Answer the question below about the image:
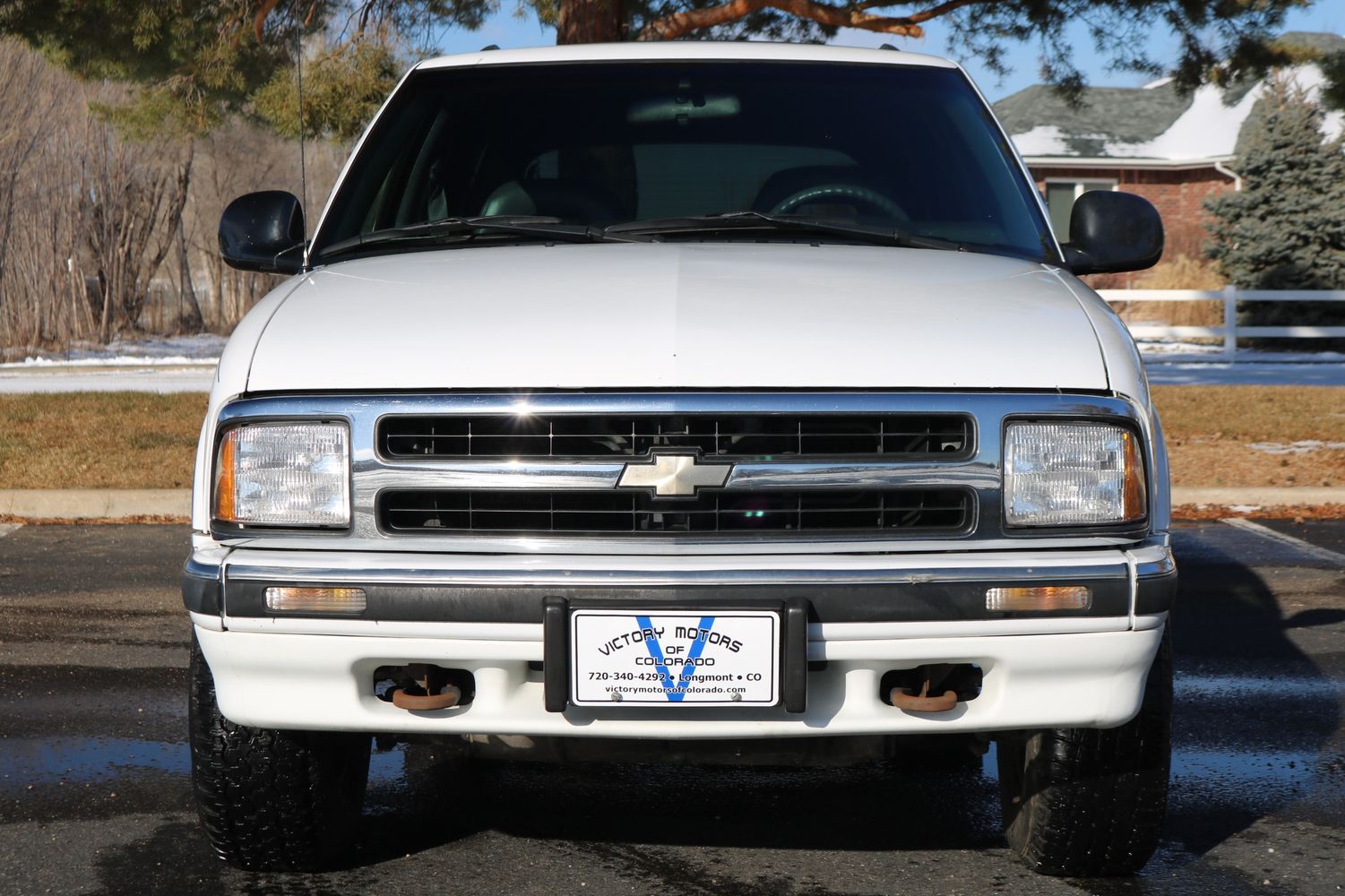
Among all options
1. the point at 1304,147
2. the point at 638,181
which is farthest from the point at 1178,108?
the point at 638,181

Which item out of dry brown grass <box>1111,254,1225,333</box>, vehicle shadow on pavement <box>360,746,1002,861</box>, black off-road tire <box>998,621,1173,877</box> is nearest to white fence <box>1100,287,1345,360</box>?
dry brown grass <box>1111,254,1225,333</box>

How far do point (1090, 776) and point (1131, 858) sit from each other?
26 cm

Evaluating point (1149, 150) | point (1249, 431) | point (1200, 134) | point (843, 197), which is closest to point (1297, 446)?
point (1249, 431)

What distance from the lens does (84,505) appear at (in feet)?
28.5

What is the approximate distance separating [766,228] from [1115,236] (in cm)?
98

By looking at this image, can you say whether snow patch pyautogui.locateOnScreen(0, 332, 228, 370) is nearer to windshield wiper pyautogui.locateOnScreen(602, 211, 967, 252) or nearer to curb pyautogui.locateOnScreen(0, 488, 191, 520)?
curb pyautogui.locateOnScreen(0, 488, 191, 520)

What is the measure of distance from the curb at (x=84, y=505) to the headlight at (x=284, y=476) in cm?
594

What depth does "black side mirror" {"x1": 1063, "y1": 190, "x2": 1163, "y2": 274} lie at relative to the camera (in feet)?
13.3

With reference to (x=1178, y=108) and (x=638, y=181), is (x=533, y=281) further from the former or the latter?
(x=1178, y=108)

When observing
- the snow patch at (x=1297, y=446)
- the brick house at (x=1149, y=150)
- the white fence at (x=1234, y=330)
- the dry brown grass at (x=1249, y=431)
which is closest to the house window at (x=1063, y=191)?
the brick house at (x=1149, y=150)

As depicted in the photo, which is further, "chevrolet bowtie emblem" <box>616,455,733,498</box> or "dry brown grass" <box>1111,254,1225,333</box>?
"dry brown grass" <box>1111,254,1225,333</box>

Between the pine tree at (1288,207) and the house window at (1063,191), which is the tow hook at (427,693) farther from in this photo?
the house window at (1063,191)

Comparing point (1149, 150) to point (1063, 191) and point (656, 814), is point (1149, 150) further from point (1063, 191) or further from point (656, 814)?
point (656, 814)

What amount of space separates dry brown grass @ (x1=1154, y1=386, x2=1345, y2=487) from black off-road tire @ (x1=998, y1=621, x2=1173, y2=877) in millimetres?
6273
